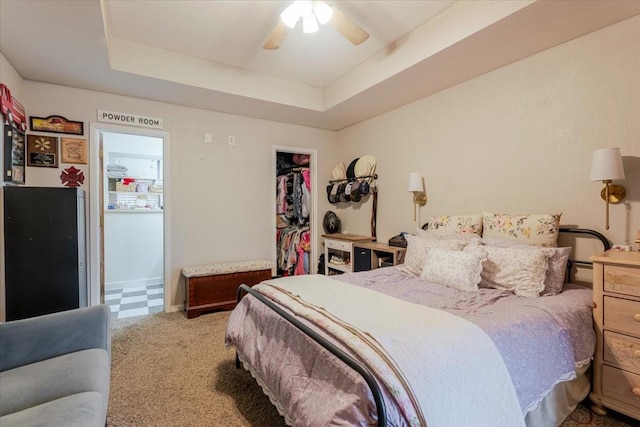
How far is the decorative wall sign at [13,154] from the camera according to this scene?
2.54 m

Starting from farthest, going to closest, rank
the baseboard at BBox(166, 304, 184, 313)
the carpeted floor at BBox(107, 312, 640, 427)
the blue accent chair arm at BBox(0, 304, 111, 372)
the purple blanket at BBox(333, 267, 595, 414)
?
the baseboard at BBox(166, 304, 184, 313)
the carpeted floor at BBox(107, 312, 640, 427)
the blue accent chair arm at BBox(0, 304, 111, 372)
the purple blanket at BBox(333, 267, 595, 414)

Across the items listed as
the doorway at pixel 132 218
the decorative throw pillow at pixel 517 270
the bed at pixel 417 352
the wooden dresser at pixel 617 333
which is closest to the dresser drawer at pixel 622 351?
the wooden dresser at pixel 617 333

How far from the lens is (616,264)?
5.68 feet

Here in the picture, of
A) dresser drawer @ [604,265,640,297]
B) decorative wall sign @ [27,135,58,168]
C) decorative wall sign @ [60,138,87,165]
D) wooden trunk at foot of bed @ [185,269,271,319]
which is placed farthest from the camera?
wooden trunk at foot of bed @ [185,269,271,319]

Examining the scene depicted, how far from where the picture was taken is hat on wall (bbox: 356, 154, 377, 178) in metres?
4.19

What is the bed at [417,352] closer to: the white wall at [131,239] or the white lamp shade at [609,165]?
the white lamp shade at [609,165]

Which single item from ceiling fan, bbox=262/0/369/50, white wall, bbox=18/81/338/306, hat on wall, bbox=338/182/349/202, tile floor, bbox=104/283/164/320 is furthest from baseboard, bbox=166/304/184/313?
ceiling fan, bbox=262/0/369/50

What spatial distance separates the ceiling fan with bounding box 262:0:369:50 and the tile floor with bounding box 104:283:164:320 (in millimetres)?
3420

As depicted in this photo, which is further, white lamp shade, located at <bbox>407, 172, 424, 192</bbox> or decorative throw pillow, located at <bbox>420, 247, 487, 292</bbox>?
white lamp shade, located at <bbox>407, 172, 424, 192</bbox>

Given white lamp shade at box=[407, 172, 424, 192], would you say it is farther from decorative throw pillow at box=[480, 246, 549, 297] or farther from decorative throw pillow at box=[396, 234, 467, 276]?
decorative throw pillow at box=[480, 246, 549, 297]

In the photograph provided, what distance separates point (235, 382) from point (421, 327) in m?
1.48

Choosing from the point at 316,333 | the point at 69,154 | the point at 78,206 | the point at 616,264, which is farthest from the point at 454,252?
the point at 69,154

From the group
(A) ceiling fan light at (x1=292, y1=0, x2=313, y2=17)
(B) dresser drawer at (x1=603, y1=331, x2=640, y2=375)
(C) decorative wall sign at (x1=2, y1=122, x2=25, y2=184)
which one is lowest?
(B) dresser drawer at (x1=603, y1=331, x2=640, y2=375)

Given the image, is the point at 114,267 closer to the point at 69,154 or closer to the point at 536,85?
the point at 69,154
